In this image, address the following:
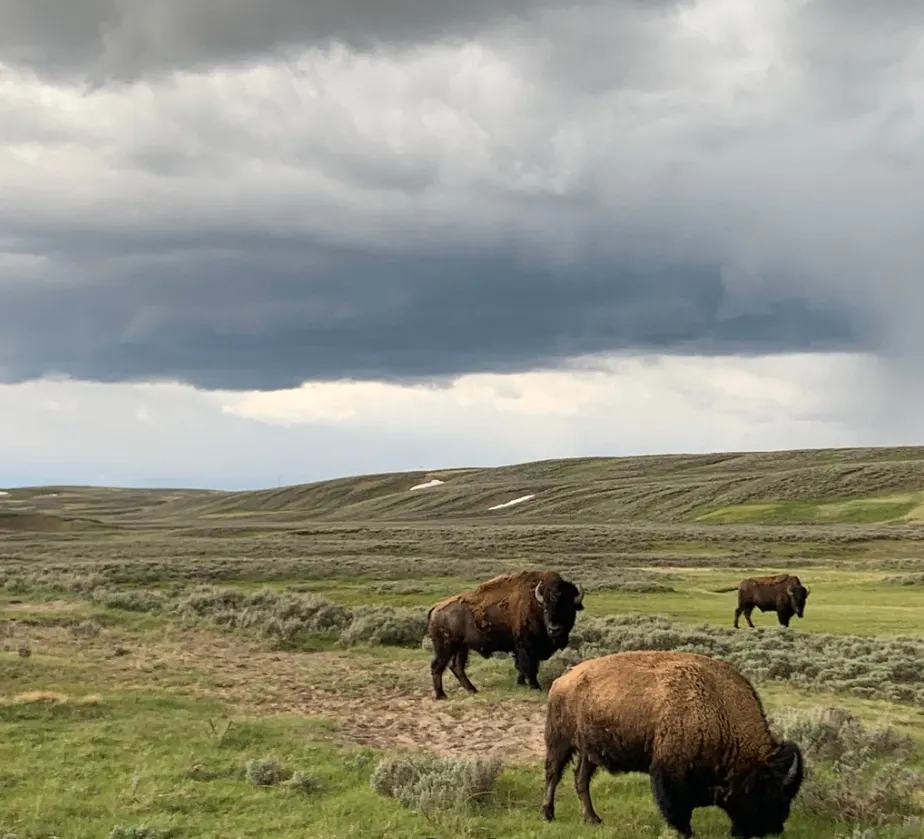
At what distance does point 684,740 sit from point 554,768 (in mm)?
1695

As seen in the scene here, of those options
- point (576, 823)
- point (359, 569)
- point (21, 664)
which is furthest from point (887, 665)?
point (359, 569)

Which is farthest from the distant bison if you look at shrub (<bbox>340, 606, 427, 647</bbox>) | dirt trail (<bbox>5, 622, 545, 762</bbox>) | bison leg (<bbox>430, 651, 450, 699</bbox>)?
bison leg (<bbox>430, 651, 450, 699</bbox>)

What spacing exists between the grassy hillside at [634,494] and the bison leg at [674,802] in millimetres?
69066

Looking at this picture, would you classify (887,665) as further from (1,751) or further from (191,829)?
(1,751)

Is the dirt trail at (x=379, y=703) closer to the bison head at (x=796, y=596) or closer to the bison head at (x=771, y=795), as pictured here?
the bison head at (x=771, y=795)

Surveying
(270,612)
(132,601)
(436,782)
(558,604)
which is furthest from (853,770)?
(132,601)

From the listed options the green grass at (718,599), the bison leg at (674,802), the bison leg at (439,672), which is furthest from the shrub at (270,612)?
the bison leg at (674,802)

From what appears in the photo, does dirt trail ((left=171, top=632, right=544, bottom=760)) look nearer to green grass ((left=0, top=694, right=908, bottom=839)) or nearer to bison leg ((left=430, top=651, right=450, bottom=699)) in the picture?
bison leg ((left=430, top=651, right=450, bottom=699))

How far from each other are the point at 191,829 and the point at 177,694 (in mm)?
6742

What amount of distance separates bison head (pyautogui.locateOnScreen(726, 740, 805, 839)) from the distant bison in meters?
18.4

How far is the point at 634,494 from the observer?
334 feet

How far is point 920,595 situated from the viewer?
31.8m

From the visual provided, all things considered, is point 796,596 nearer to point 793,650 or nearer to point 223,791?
point 793,650

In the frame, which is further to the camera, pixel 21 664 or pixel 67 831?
pixel 21 664
